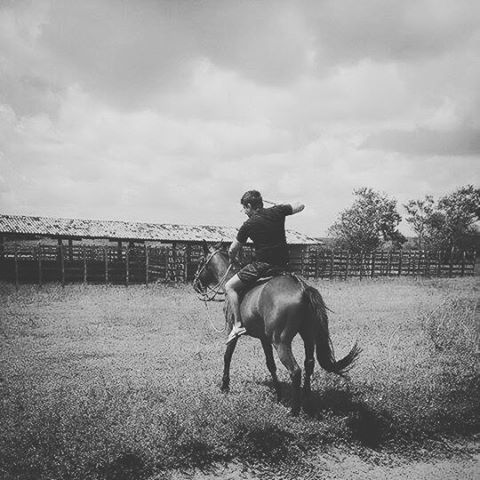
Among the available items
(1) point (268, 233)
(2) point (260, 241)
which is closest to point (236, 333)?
(2) point (260, 241)

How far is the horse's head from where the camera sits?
6.89 m

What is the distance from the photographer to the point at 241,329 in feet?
19.1

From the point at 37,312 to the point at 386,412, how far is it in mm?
11843

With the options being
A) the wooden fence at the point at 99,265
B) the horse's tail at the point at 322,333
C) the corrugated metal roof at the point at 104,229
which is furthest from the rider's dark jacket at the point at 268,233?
the corrugated metal roof at the point at 104,229

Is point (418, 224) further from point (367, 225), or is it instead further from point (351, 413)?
point (351, 413)

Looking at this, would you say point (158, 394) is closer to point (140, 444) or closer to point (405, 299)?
point (140, 444)

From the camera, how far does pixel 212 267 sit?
7.03 m

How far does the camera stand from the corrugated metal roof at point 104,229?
86.7 feet

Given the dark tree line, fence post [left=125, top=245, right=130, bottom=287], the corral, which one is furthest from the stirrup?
the dark tree line

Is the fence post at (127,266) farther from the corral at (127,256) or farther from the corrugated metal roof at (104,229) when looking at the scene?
the corrugated metal roof at (104,229)

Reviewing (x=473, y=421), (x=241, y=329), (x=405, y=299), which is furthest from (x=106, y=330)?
(x=405, y=299)

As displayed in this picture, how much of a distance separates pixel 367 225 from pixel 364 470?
6399cm

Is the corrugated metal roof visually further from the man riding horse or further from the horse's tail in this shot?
the horse's tail

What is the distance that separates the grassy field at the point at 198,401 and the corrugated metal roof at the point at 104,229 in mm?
16993
